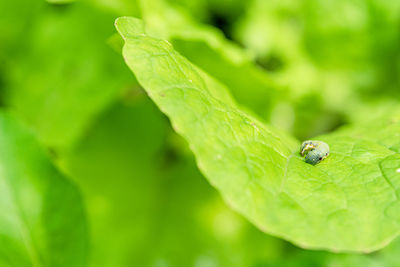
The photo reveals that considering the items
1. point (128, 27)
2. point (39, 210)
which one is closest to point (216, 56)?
point (128, 27)

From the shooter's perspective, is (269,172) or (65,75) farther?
(65,75)

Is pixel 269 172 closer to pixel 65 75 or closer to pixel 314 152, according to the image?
pixel 314 152

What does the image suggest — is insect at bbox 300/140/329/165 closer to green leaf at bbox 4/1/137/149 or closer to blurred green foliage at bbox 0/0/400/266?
blurred green foliage at bbox 0/0/400/266

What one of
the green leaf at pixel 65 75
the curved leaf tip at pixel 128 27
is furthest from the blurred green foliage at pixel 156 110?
the curved leaf tip at pixel 128 27

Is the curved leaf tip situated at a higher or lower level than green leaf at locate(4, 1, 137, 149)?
higher

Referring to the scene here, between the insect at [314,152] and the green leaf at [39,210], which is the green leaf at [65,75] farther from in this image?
the insect at [314,152]

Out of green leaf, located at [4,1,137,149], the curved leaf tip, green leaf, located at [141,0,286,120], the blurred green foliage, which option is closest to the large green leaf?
the curved leaf tip

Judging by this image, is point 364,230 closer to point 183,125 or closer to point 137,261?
point 183,125

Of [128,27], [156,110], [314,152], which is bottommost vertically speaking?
[156,110]
